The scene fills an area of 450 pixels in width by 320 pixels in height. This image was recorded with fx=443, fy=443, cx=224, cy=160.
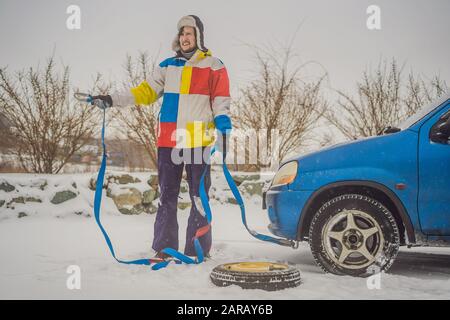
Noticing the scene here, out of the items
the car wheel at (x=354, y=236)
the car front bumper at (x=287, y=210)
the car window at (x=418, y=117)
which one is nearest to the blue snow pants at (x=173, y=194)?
the car front bumper at (x=287, y=210)

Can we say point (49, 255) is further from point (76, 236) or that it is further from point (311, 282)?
point (311, 282)

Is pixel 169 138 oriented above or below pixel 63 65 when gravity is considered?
below

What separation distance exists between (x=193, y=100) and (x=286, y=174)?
3.41ft

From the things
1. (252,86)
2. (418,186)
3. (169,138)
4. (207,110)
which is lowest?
(418,186)

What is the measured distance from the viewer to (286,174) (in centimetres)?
357

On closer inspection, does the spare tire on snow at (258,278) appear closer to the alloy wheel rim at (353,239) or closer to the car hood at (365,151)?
the alloy wheel rim at (353,239)

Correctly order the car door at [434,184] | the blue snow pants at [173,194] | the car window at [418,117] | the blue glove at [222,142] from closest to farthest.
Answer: the car door at [434,184] < the car window at [418,117] < the blue glove at [222,142] < the blue snow pants at [173,194]

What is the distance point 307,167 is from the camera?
342 centimetres

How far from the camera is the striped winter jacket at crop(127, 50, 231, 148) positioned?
3834 mm

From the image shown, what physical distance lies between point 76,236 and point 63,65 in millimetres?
3409

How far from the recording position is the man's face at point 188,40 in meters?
3.94

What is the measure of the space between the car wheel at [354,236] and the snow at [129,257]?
125mm

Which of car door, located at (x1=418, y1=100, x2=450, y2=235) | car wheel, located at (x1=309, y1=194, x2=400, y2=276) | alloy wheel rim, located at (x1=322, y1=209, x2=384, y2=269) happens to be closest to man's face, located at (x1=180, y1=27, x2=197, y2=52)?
car wheel, located at (x1=309, y1=194, x2=400, y2=276)
